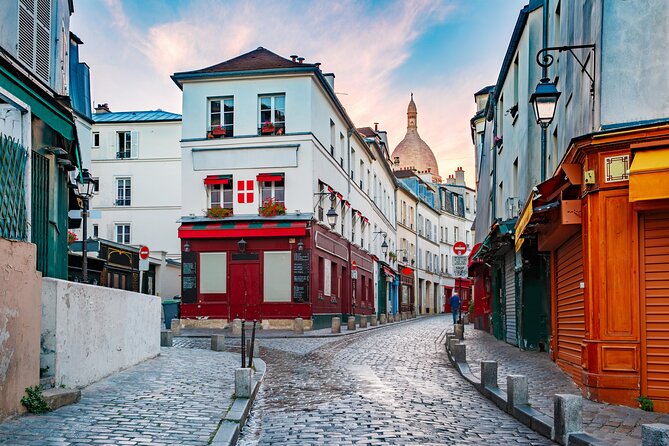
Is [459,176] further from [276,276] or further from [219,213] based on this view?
[219,213]

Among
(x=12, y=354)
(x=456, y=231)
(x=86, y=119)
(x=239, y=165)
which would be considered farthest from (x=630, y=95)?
(x=456, y=231)

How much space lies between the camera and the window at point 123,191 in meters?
39.4

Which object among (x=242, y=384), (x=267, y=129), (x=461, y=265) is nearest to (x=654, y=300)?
(x=242, y=384)

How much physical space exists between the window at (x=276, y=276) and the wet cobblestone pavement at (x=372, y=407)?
473 inches

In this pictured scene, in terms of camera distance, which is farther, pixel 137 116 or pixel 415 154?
pixel 415 154

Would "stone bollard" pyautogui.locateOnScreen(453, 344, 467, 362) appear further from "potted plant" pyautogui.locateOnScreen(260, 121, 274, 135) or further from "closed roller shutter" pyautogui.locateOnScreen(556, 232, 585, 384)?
"potted plant" pyautogui.locateOnScreen(260, 121, 274, 135)

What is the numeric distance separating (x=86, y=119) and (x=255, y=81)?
1356 cm

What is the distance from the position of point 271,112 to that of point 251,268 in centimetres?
593

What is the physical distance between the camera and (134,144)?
3978 cm

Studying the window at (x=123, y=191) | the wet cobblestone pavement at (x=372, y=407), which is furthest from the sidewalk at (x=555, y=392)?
the window at (x=123, y=191)

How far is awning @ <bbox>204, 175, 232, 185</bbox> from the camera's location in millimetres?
28844

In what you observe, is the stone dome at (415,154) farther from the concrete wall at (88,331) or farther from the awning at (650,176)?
the awning at (650,176)

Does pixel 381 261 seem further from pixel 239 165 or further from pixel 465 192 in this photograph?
pixel 465 192

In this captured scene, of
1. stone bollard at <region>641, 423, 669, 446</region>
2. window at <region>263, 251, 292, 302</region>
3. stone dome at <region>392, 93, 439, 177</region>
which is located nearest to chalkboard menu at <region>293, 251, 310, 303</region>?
window at <region>263, 251, 292, 302</region>
